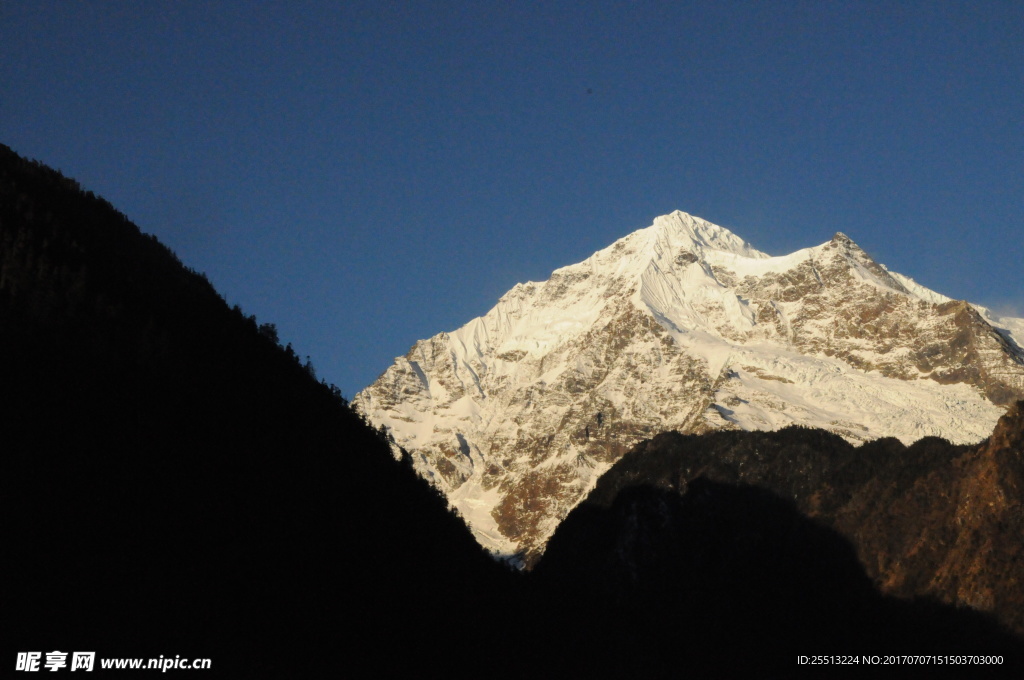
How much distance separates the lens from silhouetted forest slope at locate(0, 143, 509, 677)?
257 feet

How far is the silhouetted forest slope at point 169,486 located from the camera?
78438mm

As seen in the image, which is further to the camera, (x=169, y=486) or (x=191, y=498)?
(x=191, y=498)

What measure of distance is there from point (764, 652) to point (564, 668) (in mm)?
42451

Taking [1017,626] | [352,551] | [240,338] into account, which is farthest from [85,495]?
[1017,626]

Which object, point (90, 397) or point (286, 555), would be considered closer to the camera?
point (90, 397)

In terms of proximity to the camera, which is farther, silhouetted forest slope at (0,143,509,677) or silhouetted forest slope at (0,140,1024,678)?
silhouetted forest slope at (0,140,1024,678)

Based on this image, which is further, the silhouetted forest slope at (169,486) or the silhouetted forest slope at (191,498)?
the silhouetted forest slope at (191,498)

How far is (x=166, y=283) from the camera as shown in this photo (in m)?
116

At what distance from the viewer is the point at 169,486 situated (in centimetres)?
8894

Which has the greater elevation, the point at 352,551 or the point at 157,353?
the point at 157,353

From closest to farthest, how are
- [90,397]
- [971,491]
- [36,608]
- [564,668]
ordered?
[36,608] → [90,397] → [564,668] → [971,491]

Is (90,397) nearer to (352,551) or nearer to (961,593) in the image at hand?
(352,551)

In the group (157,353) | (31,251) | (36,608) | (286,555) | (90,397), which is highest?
(31,251)

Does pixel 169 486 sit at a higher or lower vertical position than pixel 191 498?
higher
